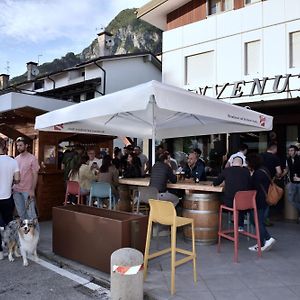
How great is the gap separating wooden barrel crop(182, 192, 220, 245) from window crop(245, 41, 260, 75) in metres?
7.66

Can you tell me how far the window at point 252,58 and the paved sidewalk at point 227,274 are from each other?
769 centimetres

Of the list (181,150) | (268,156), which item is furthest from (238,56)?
(268,156)

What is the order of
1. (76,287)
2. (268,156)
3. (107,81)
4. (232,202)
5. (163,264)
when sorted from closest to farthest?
(76,287)
(163,264)
(232,202)
(268,156)
(107,81)

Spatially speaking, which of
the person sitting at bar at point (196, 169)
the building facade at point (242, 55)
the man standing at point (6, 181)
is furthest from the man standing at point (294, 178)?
the man standing at point (6, 181)

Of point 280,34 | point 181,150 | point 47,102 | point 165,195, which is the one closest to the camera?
point 165,195

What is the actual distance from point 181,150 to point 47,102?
655cm

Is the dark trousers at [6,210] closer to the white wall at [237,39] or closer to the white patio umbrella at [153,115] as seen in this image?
the white patio umbrella at [153,115]

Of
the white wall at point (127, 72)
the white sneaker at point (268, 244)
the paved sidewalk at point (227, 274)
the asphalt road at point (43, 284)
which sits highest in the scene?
the white wall at point (127, 72)

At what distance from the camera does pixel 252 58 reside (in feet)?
41.1

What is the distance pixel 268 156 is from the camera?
7.50 m

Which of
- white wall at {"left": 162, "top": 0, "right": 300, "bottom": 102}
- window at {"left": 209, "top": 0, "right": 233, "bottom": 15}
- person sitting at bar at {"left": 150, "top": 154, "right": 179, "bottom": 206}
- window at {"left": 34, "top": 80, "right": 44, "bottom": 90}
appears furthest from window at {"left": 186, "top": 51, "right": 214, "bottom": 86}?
window at {"left": 34, "top": 80, "right": 44, "bottom": 90}

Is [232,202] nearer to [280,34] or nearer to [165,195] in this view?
[165,195]

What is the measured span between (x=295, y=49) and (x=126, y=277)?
10.5 metres

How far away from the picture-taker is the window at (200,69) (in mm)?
13744
